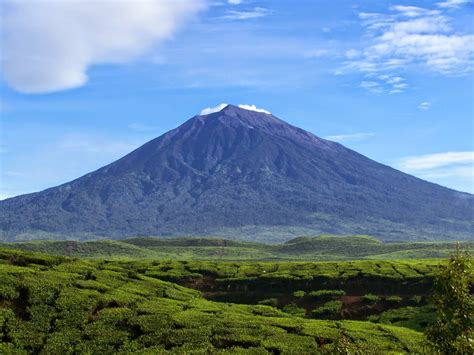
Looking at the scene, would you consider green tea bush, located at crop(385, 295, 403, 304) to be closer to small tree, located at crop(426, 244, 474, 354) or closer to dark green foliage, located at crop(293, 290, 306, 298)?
dark green foliage, located at crop(293, 290, 306, 298)

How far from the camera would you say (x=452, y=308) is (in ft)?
57.2

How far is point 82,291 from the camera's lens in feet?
112

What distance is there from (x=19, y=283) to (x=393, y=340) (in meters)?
23.8

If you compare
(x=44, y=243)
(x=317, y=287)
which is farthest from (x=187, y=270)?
(x=44, y=243)

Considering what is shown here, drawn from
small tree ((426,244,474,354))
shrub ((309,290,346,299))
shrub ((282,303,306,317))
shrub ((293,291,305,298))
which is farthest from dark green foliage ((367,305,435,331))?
small tree ((426,244,474,354))

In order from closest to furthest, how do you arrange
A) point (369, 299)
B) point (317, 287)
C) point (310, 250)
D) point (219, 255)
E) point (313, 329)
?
1. point (313, 329)
2. point (369, 299)
3. point (317, 287)
4. point (219, 255)
5. point (310, 250)

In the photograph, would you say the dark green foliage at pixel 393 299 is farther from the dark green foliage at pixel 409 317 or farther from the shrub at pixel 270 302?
the shrub at pixel 270 302

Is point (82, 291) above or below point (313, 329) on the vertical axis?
above

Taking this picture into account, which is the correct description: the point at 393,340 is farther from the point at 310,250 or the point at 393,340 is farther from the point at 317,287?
the point at 310,250

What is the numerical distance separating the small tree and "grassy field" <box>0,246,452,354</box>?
280 cm

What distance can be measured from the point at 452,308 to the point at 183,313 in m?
19.7

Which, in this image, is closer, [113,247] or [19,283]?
[19,283]

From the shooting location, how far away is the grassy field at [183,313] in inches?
1125

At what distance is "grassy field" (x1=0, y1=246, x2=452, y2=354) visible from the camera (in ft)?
93.7
